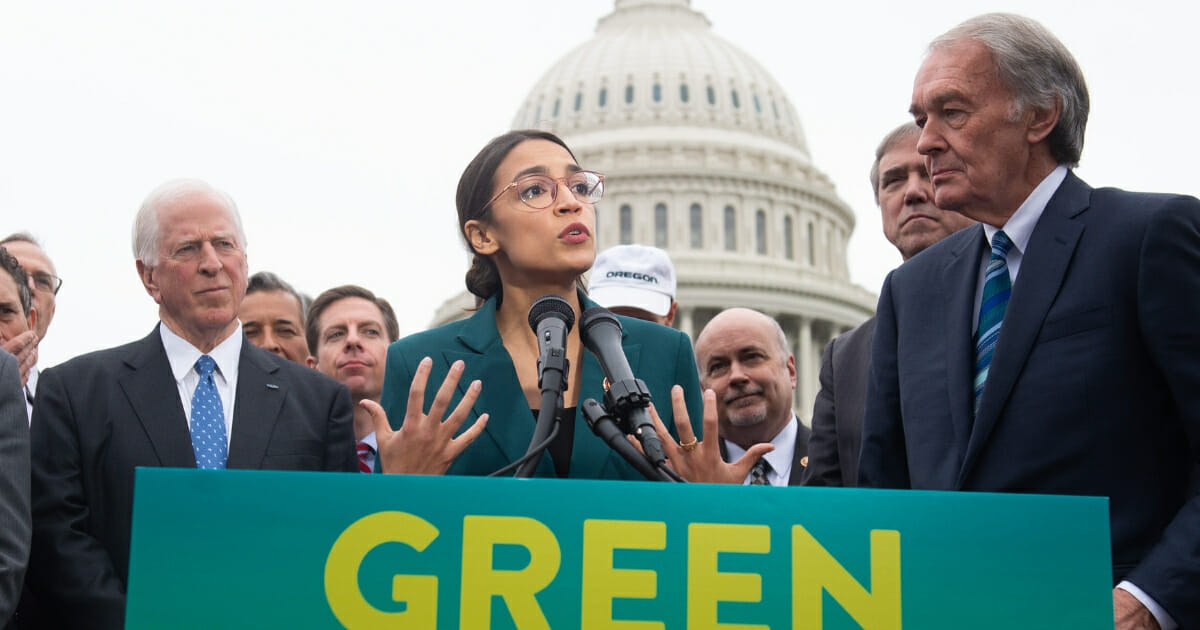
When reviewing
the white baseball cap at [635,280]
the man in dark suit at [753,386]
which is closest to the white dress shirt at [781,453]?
the man in dark suit at [753,386]

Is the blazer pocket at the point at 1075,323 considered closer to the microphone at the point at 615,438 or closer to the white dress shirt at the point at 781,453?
the microphone at the point at 615,438

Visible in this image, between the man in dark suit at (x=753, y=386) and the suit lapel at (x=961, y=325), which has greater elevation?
the man in dark suit at (x=753, y=386)

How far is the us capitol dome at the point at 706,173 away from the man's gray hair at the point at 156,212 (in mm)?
73770

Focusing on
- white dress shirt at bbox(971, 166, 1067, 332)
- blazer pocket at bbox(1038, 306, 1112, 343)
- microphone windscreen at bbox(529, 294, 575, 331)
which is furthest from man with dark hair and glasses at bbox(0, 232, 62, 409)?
blazer pocket at bbox(1038, 306, 1112, 343)

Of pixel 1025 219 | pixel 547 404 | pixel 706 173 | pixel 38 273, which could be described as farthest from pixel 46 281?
pixel 706 173

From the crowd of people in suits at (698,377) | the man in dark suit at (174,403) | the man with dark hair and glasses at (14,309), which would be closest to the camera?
the crowd of people in suits at (698,377)

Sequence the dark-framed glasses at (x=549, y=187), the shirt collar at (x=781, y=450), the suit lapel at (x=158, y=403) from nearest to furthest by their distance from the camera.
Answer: the dark-framed glasses at (x=549, y=187)
the suit lapel at (x=158, y=403)
the shirt collar at (x=781, y=450)

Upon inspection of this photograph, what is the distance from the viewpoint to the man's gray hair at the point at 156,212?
193 inches

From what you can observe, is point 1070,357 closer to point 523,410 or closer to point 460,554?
point 523,410

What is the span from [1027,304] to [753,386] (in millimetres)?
3685

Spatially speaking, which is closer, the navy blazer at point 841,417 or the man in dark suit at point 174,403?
the man in dark suit at point 174,403

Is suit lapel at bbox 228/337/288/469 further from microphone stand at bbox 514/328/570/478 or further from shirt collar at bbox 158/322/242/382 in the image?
microphone stand at bbox 514/328/570/478

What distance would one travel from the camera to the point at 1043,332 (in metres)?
3.69

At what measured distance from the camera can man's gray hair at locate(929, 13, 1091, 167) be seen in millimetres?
3898
